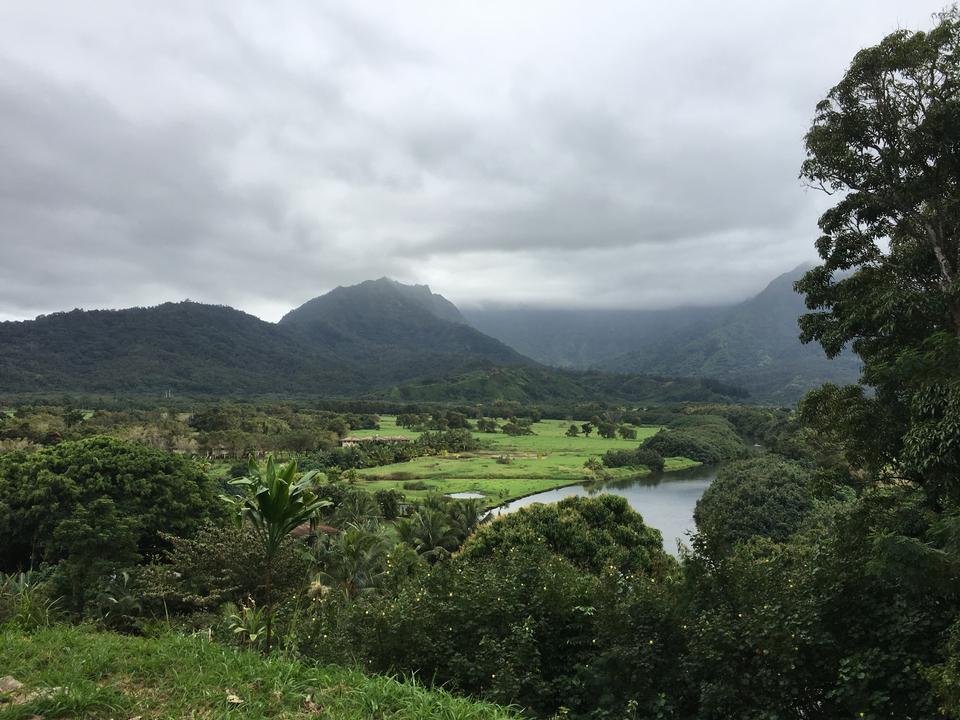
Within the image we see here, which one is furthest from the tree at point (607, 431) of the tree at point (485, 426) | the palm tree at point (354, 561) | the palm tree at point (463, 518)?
the palm tree at point (354, 561)

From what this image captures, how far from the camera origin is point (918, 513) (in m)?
10.4

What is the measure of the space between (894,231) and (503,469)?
6852cm

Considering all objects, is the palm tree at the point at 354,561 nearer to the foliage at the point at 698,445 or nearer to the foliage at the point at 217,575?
the foliage at the point at 217,575

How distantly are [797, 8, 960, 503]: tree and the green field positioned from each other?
158 ft

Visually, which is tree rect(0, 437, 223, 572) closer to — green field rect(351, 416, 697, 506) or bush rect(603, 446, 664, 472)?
green field rect(351, 416, 697, 506)

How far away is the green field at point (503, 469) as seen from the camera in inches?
2537

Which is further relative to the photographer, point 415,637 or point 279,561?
point 279,561

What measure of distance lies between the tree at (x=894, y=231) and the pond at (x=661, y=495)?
31.2 metres

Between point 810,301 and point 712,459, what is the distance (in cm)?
8841

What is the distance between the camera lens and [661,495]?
65188mm

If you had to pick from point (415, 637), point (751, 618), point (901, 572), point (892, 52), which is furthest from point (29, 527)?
point (892, 52)

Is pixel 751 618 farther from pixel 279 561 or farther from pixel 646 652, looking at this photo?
Result: pixel 279 561

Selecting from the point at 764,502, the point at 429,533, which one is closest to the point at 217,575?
the point at 429,533

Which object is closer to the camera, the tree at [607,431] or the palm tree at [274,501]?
the palm tree at [274,501]
